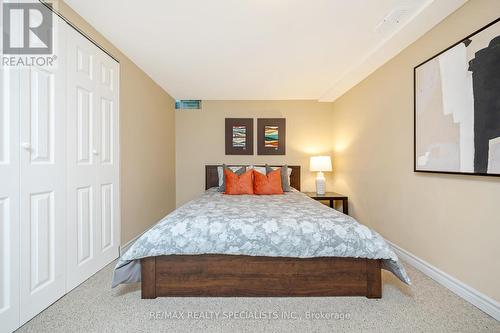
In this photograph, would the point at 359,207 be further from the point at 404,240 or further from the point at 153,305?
the point at 153,305

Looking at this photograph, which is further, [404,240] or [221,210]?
[404,240]

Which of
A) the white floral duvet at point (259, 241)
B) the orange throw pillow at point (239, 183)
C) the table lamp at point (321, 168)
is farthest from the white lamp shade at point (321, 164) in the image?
the white floral duvet at point (259, 241)

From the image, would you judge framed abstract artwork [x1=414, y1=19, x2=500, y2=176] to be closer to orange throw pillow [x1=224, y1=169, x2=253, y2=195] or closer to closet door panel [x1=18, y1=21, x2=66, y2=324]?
orange throw pillow [x1=224, y1=169, x2=253, y2=195]

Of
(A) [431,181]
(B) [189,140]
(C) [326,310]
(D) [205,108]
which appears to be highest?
(D) [205,108]

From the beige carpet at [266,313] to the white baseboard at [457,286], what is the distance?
5 centimetres

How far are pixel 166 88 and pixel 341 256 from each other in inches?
139

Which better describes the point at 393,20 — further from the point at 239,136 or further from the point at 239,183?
the point at 239,136

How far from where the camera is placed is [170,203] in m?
4.19

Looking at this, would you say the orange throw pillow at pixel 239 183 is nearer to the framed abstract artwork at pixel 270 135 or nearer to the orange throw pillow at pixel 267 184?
the orange throw pillow at pixel 267 184

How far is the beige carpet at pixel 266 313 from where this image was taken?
147cm

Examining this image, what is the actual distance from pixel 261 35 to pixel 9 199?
2.30 meters

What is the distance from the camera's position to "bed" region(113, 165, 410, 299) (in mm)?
1742

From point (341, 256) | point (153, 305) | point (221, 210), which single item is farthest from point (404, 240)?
point (153, 305)

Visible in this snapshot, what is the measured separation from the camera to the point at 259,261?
1.79 metres
